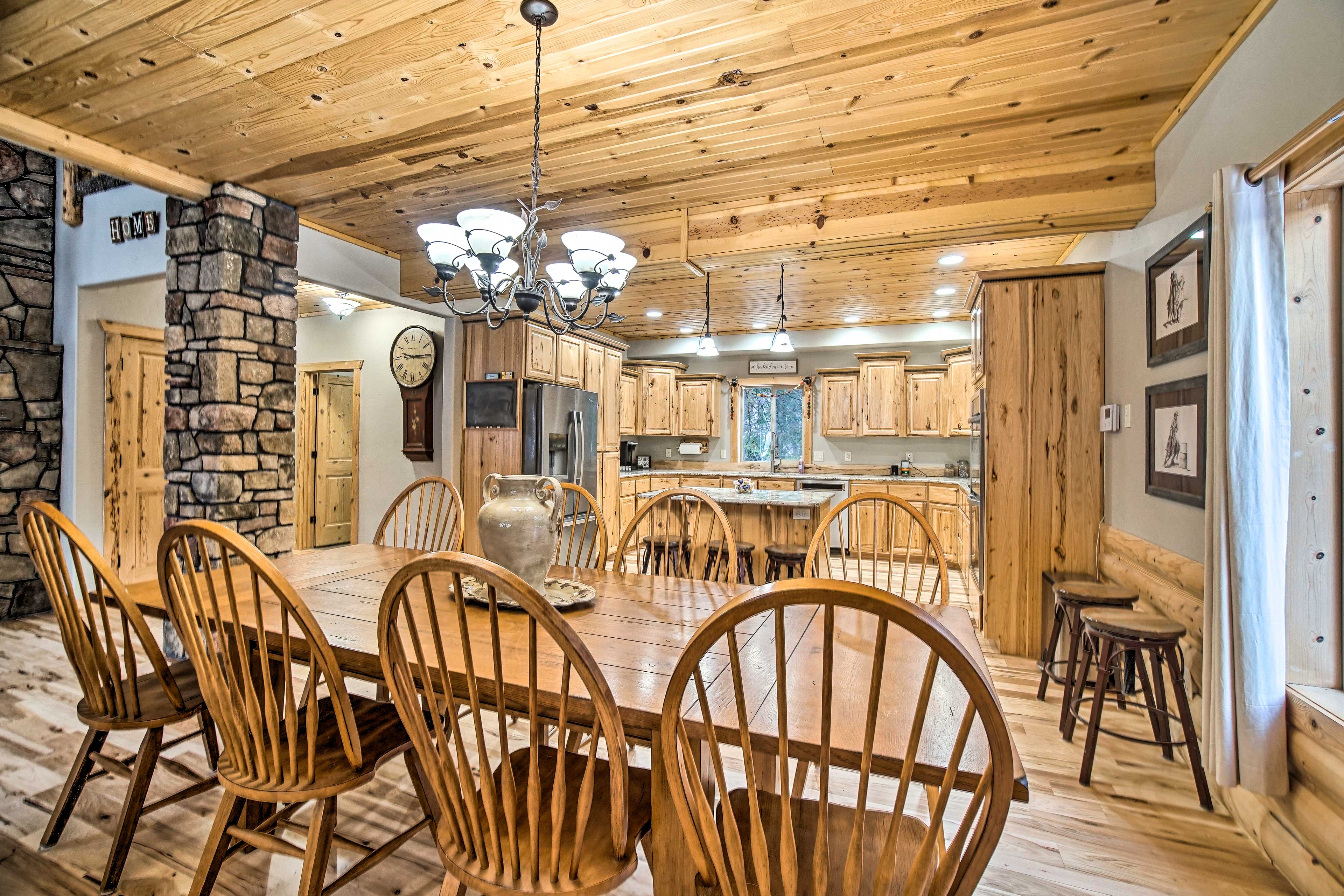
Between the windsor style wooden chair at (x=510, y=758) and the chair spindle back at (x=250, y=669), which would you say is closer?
the windsor style wooden chair at (x=510, y=758)

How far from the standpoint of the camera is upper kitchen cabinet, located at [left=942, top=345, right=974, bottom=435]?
6301 mm

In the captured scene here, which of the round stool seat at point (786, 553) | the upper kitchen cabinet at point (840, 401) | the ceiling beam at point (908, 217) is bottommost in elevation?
the round stool seat at point (786, 553)

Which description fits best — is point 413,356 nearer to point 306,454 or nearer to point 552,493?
point 306,454

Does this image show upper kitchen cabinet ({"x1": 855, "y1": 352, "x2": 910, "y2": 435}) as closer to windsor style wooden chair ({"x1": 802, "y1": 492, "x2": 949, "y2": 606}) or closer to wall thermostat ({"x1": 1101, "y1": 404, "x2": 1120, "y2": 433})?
windsor style wooden chair ({"x1": 802, "y1": 492, "x2": 949, "y2": 606})

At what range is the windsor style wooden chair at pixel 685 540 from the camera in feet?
7.79

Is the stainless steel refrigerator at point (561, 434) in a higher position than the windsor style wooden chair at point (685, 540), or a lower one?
higher

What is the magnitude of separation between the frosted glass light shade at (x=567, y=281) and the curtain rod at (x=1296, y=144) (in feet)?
6.68

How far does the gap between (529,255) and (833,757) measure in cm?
194

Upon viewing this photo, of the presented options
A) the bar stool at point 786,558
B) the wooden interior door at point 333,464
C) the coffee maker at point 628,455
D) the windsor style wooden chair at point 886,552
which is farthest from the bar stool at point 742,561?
the wooden interior door at point 333,464

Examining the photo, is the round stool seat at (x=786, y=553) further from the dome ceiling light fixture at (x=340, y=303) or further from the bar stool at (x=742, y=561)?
the dome ceiling light fixture at (x=340, y=303)

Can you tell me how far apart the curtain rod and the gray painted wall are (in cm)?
15

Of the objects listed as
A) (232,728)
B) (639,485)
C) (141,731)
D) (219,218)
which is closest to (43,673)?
(141,731)

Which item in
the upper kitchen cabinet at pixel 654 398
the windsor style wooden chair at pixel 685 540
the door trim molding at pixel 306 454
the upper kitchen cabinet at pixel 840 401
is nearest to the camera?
the windsor style wooden chair at pixel 685 540

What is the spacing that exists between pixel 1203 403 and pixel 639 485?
5336mm
